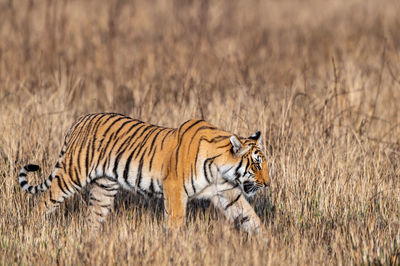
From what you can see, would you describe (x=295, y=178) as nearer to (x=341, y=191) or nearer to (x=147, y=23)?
(x=341, y=191)

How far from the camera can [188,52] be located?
369 inches

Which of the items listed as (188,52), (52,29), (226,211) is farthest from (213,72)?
(226,211)

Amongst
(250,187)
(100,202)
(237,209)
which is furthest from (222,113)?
(250,187)

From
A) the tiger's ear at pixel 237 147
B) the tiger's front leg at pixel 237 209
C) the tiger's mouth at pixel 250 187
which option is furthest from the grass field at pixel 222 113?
the tiger's ear at pixel 237 147

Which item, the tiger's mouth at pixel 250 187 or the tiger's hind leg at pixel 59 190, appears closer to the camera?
the tiger's mouth at pixel 250 187

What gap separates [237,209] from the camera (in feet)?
13.5

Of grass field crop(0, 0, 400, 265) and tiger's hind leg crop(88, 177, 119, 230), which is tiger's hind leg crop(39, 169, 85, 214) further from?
tiger's hind leg crop(88, 177, 119, 230)

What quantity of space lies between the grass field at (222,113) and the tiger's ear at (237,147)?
45 centimetres

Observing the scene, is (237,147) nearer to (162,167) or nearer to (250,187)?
(250,187)

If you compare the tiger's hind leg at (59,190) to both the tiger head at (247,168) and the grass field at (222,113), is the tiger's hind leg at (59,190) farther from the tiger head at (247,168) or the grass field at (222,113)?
the tiger head at (247,168)

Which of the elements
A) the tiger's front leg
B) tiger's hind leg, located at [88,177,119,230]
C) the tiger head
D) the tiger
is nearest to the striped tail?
the tiger

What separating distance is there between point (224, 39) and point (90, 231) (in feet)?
22.4

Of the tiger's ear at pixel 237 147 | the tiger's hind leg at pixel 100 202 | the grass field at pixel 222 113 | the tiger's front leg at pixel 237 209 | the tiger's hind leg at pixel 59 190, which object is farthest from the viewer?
the tiger's hind leg at pixel 100 202

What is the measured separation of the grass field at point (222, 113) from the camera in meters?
3.70
